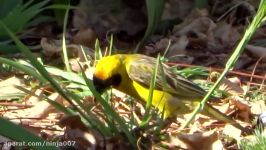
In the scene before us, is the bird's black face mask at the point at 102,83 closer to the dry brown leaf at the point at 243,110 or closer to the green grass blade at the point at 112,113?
the green grass blade at the point at 112,113

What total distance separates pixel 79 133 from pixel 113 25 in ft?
8.91

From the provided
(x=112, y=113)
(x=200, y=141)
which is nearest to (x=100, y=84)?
(x=112, y=113)

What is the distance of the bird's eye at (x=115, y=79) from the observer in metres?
4.33

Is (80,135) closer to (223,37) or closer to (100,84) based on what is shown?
(100,84)

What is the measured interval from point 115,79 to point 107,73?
83 mm

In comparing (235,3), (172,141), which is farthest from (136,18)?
(172,141)

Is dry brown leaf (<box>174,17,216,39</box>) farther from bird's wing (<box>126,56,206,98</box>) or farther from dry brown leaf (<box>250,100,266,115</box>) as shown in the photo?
bird's wing (<box>126,56,206,98</box>)

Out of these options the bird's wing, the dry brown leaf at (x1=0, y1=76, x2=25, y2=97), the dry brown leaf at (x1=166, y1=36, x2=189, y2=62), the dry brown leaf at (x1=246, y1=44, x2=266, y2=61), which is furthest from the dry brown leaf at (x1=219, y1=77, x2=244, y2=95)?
the dry brown leaf at (x1=0, y1=76, x2=25, y2=97)

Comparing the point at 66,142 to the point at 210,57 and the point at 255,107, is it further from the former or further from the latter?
the point at 210,57

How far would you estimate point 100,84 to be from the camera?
427 cm

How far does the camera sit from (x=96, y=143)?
3945 mm

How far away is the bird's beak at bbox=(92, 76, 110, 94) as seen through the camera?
13.9 ft

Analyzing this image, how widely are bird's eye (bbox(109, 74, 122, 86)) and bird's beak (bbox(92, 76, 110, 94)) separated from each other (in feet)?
0.19

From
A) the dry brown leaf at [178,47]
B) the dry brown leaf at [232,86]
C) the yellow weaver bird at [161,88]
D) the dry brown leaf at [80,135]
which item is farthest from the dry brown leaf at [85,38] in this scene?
the dry brown leaf at [80,135]
